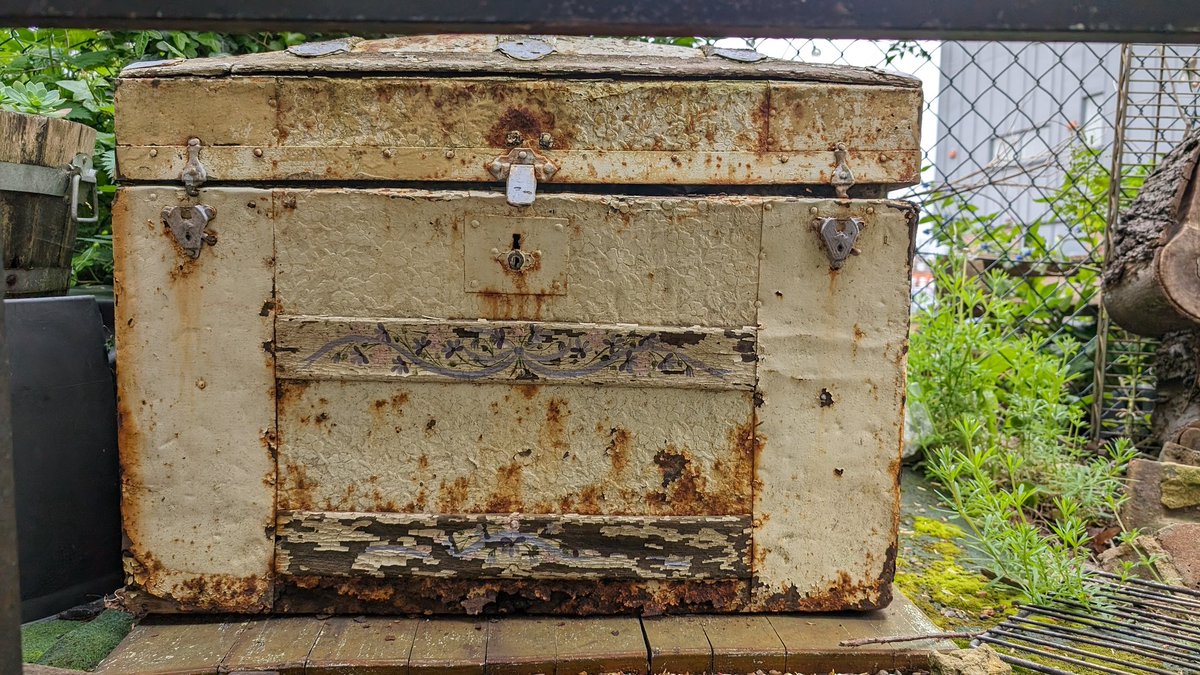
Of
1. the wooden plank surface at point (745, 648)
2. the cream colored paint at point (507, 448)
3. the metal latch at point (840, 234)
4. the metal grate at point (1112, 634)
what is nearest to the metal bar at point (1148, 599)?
the metal grate at point (1112, 634)

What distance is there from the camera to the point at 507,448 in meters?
1.80

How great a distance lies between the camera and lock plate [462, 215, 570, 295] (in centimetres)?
175

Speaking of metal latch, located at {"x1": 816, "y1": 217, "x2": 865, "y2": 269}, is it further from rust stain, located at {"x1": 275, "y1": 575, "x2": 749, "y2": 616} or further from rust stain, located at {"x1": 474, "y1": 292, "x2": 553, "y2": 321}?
rust stain, located at {"x1": 275, "y1": 575, "x2": 749, "y2": 616}

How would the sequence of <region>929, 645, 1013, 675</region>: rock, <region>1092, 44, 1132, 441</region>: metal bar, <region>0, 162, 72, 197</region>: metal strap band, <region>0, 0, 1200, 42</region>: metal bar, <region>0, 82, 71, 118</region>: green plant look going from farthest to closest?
<region>1092, 44, 1132, 441</region>: metal bar, <region>0, 82, 71, 118</region>: green plant, <region>0, 162, 72, 197</region>: metal strap band, <region>929, 645, 1013, 675</region>: rock, <region>0, 0, 1200, 42</region>: metal bar

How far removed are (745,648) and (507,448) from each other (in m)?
0.69

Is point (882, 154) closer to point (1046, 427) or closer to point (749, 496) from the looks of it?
point (749, 496)

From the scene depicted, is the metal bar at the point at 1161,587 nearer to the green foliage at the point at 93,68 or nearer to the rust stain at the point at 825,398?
the rust stain at the point at 825,398

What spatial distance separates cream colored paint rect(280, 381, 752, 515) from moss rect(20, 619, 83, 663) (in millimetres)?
620

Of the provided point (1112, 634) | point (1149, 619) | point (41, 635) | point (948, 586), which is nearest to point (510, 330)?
point (41, 635)

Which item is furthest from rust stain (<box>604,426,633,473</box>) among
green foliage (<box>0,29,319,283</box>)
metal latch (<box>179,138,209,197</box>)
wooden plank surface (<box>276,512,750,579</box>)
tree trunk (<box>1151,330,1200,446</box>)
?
tree trunk (<box>1151,330,1200,446</box>)

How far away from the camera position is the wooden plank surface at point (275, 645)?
5.25 ft

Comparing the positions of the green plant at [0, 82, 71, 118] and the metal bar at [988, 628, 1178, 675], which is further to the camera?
the green plant at [0, 82, 71, 118]

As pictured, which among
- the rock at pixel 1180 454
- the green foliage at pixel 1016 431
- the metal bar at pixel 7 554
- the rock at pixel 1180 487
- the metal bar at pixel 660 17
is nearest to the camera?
the metal bar at pixel 660 17

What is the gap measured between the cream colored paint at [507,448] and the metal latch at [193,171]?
487 mm
